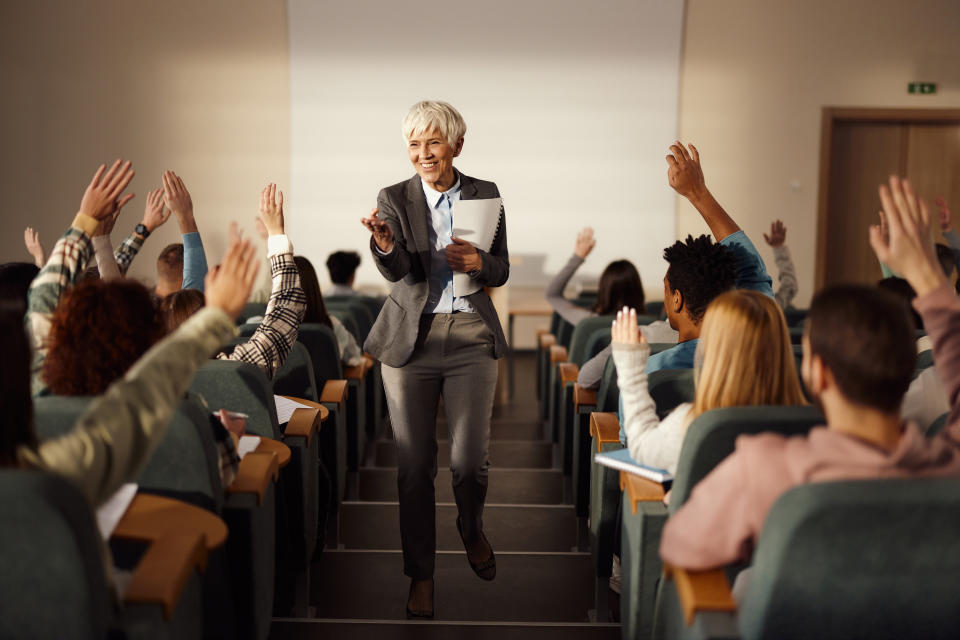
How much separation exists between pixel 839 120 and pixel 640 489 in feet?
22.0

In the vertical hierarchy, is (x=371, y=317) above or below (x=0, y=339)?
below

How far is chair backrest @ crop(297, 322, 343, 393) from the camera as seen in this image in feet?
10.1

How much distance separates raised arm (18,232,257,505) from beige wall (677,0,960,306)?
252 inches

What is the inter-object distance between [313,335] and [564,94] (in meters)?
4.75

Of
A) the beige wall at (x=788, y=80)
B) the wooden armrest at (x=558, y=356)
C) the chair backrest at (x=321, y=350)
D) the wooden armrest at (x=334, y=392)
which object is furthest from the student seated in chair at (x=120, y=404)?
the beige wall at (x=788, y=80)

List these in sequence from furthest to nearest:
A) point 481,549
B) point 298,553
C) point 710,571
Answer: point 481,549, point 298,553, point 710,571

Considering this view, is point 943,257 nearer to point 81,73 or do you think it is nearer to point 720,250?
point 720,250

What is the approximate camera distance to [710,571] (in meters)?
1.39

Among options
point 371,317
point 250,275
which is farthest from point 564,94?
point 250,275

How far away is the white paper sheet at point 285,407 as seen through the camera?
244cm

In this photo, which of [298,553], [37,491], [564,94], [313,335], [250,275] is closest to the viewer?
[37,491]

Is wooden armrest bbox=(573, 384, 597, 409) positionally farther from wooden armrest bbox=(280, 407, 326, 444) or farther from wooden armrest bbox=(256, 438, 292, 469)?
wooden armrest bbox=(256, 438, 292, 469)

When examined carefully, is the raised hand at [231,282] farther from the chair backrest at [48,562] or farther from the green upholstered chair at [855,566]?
the green upholstered chair at [855,566]

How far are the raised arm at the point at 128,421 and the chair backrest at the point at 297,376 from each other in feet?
4.18
